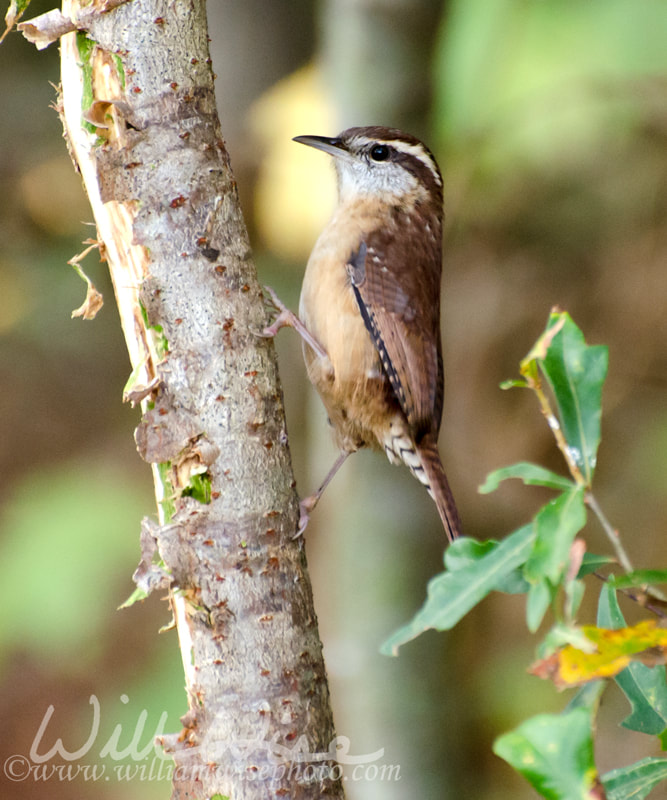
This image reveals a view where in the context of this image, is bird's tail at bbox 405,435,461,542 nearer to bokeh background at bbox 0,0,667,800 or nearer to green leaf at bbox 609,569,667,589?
bokeh background at bbox 0,0,667,800

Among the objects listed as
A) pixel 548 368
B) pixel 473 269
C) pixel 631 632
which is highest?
pixel 473 269

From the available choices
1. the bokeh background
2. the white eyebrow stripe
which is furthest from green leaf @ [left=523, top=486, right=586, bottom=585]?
the bokeh background

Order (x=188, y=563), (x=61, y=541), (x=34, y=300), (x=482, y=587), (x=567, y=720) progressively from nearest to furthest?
(x=567, y=720)
(x=482, y=587)
(x=188, y=563)
(x=61, y=541)
(x=34, y=300)

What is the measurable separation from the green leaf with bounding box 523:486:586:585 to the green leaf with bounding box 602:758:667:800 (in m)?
0.53

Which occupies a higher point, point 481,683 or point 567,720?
point 481,683

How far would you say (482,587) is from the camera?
1347 millimetres

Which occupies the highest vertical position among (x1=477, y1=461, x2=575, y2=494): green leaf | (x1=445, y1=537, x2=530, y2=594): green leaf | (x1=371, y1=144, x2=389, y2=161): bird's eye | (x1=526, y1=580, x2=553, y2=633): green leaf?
(x1=371, y1=144, x2=389, y2=161): bird's eye

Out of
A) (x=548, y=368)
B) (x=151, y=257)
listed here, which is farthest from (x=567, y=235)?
(x=548, y=368)

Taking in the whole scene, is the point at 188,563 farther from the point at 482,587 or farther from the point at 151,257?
the point at 482,587

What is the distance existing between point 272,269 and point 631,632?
4.03 meters

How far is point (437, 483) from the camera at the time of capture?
2.88 m

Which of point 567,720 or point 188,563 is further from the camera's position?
point 188,563

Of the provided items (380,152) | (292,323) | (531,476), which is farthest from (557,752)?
(380,152)

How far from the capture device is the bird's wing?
2955mm
